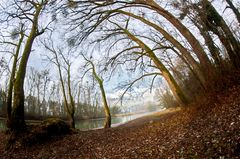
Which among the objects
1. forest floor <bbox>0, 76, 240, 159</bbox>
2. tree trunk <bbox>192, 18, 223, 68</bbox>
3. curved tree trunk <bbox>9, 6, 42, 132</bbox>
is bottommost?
forest floor <bbox>0, 76, 240, 159</bbox>

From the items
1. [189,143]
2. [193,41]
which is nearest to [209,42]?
[193,41]

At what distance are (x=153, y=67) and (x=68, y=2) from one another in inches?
272

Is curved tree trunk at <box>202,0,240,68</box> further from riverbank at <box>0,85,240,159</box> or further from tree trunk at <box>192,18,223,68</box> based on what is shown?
riverbank at <box>0,85,240,159</box>

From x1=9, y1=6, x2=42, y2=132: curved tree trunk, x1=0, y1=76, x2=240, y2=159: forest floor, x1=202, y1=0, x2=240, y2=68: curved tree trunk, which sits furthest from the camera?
x1=9, y1=6, x2=42, y2=132: curved tree trunk

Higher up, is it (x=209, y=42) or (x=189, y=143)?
(x=209, y=42)

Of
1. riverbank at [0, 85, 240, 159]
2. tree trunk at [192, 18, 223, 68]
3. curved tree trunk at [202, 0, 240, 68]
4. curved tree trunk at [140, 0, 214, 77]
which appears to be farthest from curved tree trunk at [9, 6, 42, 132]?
curved tree trunk at [202, 0, 240, 68]

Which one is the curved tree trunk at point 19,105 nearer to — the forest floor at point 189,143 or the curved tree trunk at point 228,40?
the forest floor at point 189,143

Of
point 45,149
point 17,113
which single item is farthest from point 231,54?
point 17,113

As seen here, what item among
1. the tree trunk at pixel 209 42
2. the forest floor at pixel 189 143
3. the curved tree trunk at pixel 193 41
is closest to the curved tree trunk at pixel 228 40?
the tree trunk at pixel 209 42

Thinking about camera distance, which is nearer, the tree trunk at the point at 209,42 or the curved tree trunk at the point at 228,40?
the tree trunk at the point at 209,42

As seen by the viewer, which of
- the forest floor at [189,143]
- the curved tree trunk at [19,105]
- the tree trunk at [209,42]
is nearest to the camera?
the forest floor at [189,143]

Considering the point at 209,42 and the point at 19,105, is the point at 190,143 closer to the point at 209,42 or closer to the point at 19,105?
the point at 209,42

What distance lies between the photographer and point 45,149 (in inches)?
335

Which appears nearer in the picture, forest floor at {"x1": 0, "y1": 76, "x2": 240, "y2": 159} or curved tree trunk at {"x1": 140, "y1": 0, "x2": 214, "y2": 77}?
forest floor at {"x1": 0, "y1": 76, "x2": 240, "y2": 159}
